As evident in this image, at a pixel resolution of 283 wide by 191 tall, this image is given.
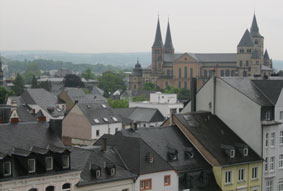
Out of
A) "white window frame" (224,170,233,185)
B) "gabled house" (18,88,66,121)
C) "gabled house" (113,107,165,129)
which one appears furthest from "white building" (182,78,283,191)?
"gabled house" (18,88,66,121)

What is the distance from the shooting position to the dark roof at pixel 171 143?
43.3 metres

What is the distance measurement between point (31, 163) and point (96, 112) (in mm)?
48279

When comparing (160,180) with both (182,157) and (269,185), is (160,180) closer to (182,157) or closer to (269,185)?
(182,157)

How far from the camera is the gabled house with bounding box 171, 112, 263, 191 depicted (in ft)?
146

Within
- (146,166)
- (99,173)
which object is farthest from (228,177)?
(99,173)

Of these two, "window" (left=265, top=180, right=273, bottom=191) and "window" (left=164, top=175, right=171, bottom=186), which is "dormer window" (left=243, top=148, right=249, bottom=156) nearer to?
"window" (left=265, top=180, right=273, bottom=191)

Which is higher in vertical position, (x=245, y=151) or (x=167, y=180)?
(x=245, y=151)

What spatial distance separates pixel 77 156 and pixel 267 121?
19059mm

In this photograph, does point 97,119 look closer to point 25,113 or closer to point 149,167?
point 25,113

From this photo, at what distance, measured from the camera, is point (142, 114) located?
10444cm

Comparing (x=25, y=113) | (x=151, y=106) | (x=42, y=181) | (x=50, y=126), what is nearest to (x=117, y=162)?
(x=50, y=126)

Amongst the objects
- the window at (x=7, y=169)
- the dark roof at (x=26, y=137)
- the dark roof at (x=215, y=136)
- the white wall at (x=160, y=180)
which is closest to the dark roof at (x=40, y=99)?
the dark roof at (x=215, y=136)

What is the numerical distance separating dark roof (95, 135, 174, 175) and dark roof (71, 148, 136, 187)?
3.39 ft

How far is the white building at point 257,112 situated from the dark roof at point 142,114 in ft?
162
